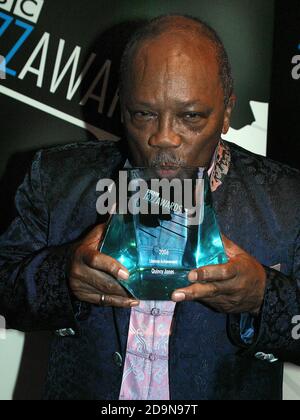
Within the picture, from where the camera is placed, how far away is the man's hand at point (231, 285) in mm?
981

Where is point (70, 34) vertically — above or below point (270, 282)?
above

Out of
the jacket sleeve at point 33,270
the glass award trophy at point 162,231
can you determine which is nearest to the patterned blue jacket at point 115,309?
the jacket sleeve at point 33,270

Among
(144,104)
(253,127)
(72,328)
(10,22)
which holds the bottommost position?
(72,328)

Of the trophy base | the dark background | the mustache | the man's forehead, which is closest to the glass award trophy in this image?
the trophy base

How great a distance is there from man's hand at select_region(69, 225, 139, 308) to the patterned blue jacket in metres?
0.08

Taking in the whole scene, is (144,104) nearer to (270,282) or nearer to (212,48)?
(212,48)

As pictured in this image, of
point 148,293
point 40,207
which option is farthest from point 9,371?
point 148,293

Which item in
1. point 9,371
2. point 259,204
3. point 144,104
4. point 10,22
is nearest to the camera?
point 144,104

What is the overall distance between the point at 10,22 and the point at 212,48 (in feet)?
2.91

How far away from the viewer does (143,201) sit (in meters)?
1.05

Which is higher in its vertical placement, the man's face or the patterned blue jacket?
the man's face

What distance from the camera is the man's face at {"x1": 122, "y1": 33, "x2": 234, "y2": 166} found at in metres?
1.18

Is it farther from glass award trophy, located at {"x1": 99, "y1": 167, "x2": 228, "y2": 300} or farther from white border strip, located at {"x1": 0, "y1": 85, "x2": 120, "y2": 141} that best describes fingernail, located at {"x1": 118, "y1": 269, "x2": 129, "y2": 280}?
white border strip, located at {"x1": 0, "y1": 85, "x2": 120, "y2": 141}

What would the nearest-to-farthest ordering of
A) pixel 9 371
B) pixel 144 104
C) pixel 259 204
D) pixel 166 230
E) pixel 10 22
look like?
pixel 166 230 < pixel 144 104 < pixel 259 204 < pixel 10 22 < pixel 9 371
